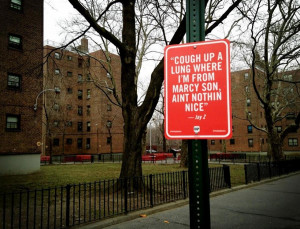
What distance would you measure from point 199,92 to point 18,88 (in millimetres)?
23276

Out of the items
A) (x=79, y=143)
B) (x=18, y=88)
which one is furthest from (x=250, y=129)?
(x=18, y=88)

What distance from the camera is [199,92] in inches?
76.3

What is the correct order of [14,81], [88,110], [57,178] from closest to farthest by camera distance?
[57,178]
[14,81]
[88,110]

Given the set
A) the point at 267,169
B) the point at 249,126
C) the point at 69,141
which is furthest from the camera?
the point at 249,126

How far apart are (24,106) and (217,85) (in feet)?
76.7

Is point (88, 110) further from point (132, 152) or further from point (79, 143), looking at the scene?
point (132, 152)

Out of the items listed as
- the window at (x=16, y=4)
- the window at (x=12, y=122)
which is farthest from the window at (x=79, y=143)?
the window at (x=16, y=4)

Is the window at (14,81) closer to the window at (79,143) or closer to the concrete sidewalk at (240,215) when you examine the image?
the concrete sidewalk at (240,215)

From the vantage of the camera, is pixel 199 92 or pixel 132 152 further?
pixel 132 152

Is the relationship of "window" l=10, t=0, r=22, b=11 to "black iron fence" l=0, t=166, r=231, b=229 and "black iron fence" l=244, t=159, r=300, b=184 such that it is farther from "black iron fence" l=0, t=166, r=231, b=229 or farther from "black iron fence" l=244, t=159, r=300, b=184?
"black iron fence" l=244, t=159, r=300, b=184

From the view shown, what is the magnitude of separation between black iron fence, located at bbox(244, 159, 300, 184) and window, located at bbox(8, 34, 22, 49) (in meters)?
20.1

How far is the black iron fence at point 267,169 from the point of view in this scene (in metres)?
14.4

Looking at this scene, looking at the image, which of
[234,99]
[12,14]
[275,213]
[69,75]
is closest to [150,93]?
[275,213]

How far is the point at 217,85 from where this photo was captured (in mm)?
1926
